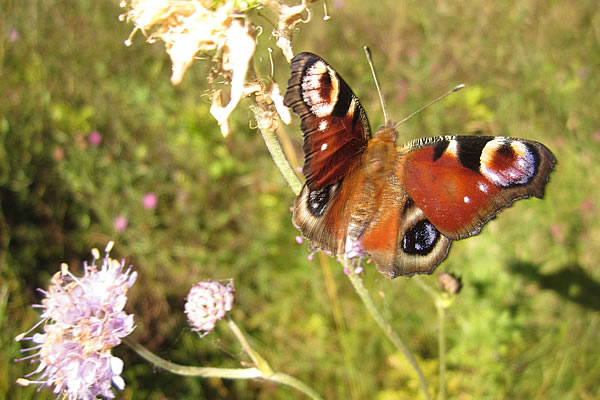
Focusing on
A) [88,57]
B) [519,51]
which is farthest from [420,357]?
[88,57]

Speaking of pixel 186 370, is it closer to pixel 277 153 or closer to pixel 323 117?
pixel 277 153

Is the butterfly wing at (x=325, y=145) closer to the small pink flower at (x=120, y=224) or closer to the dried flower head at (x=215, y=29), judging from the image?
the dried flower head at (x=215, y=29)

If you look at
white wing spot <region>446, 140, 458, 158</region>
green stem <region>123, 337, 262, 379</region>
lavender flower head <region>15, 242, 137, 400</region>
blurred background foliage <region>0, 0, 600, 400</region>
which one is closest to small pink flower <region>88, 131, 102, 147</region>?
blurred background foliage <region>0, 0, 600, 400</region>

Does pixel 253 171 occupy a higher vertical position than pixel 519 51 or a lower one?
lower

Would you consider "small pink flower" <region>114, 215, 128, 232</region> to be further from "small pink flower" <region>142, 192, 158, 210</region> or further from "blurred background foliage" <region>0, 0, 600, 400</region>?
"small pink flower" <region>142, 192, 158, 210</region>

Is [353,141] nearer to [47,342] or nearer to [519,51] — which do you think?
[47,342]

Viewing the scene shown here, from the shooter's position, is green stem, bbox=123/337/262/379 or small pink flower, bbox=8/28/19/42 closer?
green stem, bbox=123/337/262/379

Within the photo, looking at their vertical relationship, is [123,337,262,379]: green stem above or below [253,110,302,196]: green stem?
below
